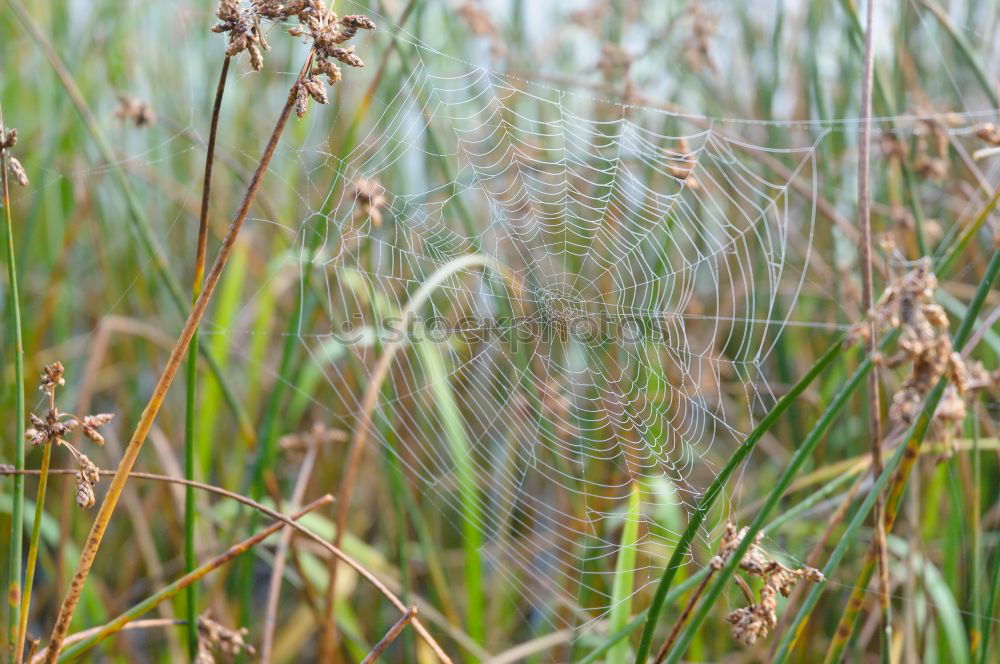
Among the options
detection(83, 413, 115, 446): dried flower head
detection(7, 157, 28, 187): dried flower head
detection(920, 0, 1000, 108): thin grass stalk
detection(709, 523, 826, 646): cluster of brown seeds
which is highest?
detection(920, 0, 1000, 108): thin grass stalk

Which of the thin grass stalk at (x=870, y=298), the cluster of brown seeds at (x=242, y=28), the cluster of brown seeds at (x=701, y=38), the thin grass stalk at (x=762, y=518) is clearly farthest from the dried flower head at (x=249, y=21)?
the cluster of brown seeds at (x=701, y=38)

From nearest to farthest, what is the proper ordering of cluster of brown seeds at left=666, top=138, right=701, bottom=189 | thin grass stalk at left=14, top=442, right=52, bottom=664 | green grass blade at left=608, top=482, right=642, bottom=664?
thin grass stalk at left=14, top=442, right=52, bottom=664
green grass blade at left=608, top=482, right=642, bottom=664
cluster of brown seeds at left=666, top=138, right=701, bottom=189

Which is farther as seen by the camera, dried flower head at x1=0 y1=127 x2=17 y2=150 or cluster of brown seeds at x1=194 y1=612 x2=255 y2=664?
cluster of brown seeds at x1=194 y1=612 x2=255 y2=664

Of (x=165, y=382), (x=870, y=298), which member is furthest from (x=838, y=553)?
(x=165, y=382)

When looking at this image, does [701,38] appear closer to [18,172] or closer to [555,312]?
[555,312]

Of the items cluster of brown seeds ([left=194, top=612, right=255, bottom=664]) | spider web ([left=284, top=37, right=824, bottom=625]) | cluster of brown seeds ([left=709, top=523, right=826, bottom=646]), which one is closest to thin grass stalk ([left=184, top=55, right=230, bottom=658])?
cluster of brown seeds ([left=194, top=612, right=255, bottom=664])

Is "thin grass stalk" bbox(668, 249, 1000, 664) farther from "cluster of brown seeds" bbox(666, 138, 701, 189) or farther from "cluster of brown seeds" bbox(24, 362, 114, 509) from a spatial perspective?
"cluster of brown seeds" bbox(24, 362, 114, 509)

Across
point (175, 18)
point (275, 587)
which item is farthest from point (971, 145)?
point (175, 18)
